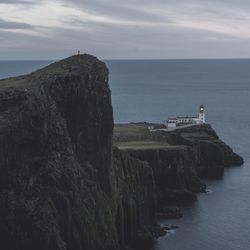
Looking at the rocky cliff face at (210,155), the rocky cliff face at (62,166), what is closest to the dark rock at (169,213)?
the rocky cliff face at (62,166)

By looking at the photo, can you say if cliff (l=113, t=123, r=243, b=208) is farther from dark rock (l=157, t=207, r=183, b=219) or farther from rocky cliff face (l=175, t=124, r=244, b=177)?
dark rock (l=157, t=207, r=183, b=219)

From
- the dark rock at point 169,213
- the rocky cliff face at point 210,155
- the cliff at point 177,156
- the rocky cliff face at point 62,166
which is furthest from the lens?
the rocky cliff face at point 210,155

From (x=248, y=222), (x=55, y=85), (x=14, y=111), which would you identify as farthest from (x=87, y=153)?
(x=248, y=222)

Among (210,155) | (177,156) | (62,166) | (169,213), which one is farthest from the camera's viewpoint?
(210,155)

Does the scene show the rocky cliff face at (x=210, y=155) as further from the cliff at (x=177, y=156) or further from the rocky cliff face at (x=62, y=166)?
the rocky cliff face at (x=62, y=166)

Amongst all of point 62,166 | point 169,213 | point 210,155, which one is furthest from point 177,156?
point 62,166

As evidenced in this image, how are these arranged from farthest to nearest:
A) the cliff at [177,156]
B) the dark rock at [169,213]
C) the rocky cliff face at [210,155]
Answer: the rocky cliff face at [210,155] < the cliff at [177,156] < the dark rock at [169,213]

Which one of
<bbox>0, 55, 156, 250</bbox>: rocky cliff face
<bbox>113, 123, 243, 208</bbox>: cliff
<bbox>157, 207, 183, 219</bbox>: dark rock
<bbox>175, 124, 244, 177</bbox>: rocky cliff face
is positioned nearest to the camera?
<bbox>0, 55, 156, 250</bbox>: rocky cliff face

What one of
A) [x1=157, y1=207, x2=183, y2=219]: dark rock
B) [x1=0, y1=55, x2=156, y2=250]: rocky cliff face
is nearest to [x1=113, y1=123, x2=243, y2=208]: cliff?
[x1=157, y1=207, x2=183, y2=219]: dark rock

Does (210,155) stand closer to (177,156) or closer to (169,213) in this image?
(177,156)
